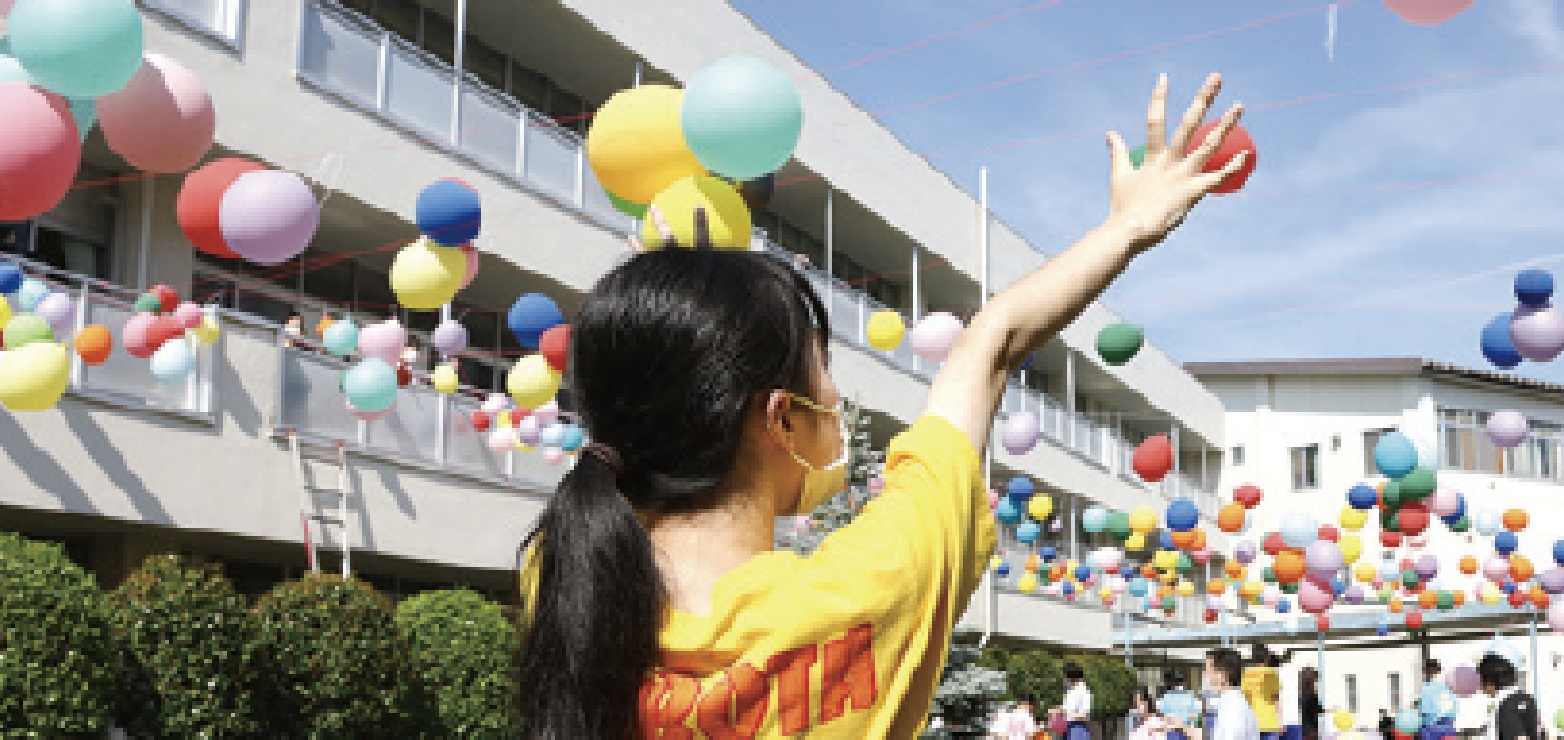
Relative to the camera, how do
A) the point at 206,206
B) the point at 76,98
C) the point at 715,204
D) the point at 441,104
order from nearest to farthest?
the point at 715,204 < the point at 76,98 < the point at 206,206 < the point at 441,104

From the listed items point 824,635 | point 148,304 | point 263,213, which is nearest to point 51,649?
point 148,304

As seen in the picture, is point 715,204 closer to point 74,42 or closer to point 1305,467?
point 74,42

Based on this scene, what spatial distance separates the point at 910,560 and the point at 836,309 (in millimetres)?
25145

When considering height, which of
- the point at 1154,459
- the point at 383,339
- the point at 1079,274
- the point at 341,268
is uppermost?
the point at 341,268

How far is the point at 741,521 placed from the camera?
72.4 inches

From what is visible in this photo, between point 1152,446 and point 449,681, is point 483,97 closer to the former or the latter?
point 449,681

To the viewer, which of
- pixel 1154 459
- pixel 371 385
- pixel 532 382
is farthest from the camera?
pixel 1154 459

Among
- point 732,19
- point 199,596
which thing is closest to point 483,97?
point 732,19

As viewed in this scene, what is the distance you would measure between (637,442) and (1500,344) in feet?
30.9

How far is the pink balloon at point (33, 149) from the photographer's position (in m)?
4.79

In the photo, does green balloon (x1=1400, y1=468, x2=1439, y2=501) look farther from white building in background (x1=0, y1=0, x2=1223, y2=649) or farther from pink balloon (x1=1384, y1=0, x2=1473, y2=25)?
pink balloon (x1=1384, y1=0, x2=1473, y2=25)

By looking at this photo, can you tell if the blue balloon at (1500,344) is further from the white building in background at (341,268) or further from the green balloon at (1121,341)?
the white building in background at (341,268)

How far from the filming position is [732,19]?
966 inches

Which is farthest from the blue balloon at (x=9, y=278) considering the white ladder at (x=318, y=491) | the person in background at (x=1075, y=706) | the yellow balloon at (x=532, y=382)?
the person in background at (x=1075, y=706)
